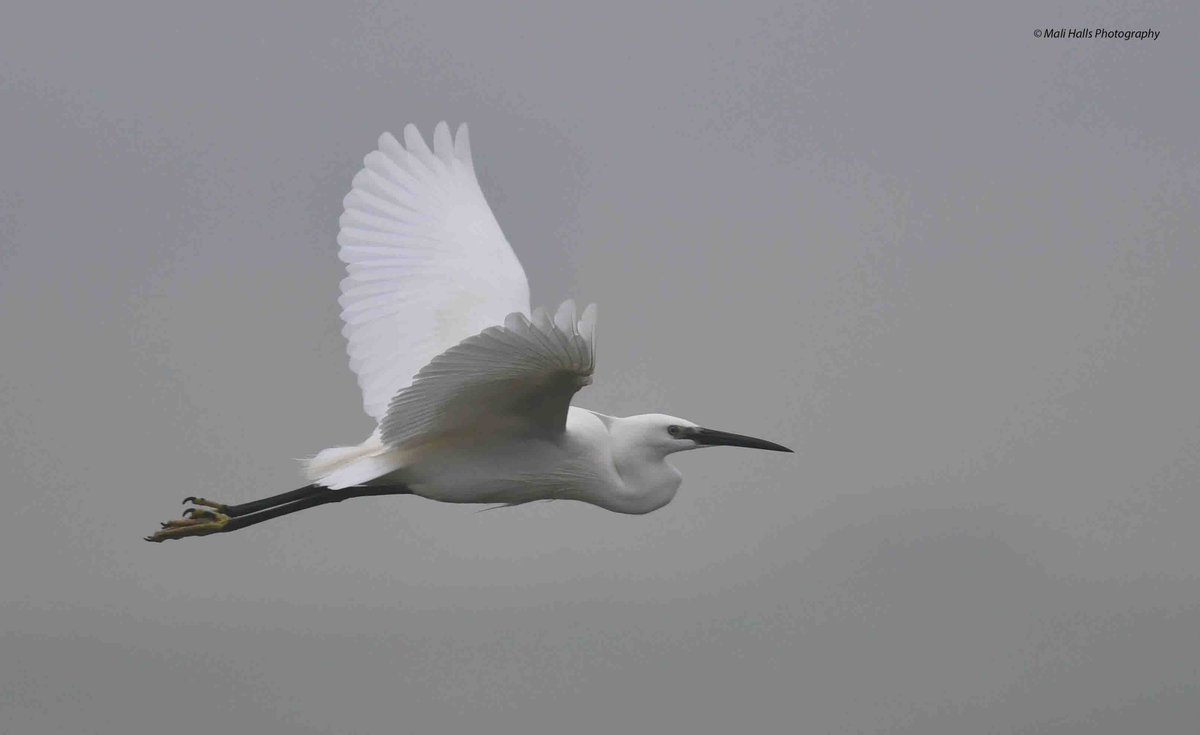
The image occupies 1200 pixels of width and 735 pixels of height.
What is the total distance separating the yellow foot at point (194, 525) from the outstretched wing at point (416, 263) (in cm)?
121

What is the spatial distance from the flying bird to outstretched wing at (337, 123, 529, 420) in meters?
0.01

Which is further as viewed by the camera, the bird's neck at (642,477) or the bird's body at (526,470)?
the bird's neck at (642,477)

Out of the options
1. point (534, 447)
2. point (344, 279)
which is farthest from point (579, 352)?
point (344, 279)

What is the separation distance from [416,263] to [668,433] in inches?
88.2

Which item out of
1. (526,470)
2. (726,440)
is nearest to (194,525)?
(526,470)

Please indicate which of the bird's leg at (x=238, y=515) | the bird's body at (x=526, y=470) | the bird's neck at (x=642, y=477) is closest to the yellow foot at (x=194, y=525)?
the bird's leg at (x=238, y=515)

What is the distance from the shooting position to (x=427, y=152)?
12656 millimetres

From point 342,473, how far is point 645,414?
203 cm

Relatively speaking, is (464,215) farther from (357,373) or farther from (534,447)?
(534,447)

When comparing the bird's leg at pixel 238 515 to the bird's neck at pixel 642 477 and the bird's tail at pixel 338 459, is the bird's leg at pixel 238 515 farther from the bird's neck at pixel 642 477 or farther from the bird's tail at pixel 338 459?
the bird's neck at pixel 642 477

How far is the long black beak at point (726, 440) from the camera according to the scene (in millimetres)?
11398

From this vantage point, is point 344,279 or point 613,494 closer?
point 613,494

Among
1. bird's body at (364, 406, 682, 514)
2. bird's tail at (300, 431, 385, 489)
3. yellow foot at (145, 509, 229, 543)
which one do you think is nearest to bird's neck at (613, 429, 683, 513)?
bird's body at (364, 406, 682, 514)

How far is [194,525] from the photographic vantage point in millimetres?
11242
